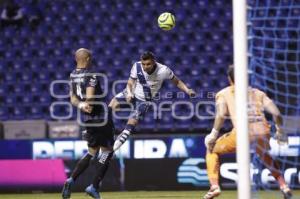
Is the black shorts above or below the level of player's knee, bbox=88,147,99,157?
above

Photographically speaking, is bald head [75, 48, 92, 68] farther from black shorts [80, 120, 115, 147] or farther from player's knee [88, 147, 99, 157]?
player's knee [88, 147, 99, 157]

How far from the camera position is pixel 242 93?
222 inches

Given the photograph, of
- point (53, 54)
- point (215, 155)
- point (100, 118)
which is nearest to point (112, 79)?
point (53, 54)

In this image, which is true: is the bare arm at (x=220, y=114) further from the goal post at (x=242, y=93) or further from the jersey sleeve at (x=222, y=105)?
the goal post at (x=242, y=93)

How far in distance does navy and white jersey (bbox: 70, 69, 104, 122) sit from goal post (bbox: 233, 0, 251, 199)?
333 centimetres

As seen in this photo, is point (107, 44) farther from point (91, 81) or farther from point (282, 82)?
point (91, 81)

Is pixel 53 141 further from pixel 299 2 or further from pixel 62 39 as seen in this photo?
pixel 299 2

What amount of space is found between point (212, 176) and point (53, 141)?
14.9 feet

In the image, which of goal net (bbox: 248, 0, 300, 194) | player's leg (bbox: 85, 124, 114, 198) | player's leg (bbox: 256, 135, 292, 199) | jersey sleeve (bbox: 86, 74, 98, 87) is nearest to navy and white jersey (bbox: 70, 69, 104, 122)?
jersey sleeve (bbox: 86, 74, 98, 87)

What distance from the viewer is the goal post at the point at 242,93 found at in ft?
18.2

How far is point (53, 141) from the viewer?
466 inches

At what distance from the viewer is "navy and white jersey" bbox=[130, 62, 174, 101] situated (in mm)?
10227

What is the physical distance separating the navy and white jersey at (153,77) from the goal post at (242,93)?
4.57 m

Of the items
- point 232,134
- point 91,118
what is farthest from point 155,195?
point 232,134
